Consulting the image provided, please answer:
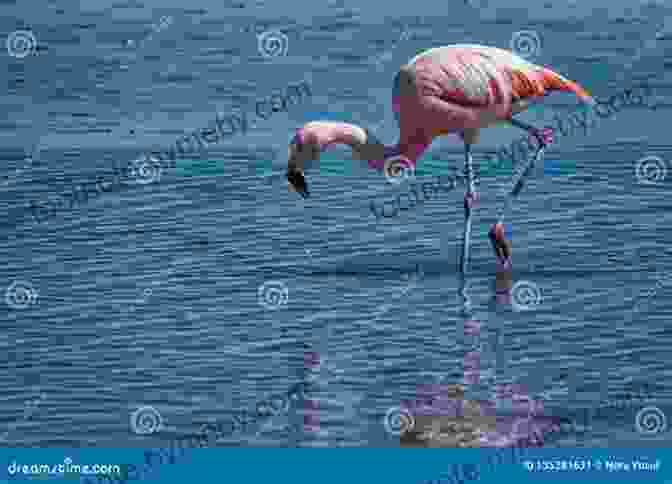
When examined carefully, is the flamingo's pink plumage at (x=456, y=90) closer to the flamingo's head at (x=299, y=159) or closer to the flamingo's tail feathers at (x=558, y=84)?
the flamingo's tail feathers at (x=558, y=84)

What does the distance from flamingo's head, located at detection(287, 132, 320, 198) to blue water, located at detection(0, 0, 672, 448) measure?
1.02 metres

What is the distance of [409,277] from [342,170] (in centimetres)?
483

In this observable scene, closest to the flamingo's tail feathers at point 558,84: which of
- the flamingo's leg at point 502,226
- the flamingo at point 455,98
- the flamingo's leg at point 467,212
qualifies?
the flamingo at point 455,98

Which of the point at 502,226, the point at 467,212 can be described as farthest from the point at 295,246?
the point at 502,226

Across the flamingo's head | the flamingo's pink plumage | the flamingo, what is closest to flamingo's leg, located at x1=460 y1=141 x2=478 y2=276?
the flamingo

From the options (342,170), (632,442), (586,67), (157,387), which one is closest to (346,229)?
(342,170)

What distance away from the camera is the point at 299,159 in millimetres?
16234

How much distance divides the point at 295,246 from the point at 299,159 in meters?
2.18

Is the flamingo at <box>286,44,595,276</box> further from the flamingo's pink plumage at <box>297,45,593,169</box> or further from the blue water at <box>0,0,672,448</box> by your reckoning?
the blue water at <box>0,0,672,448</box>

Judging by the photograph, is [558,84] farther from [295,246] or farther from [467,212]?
[295,246]

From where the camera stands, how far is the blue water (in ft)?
45.3

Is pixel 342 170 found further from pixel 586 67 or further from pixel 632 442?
pixel 632 442

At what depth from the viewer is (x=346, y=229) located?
1891 centimetres

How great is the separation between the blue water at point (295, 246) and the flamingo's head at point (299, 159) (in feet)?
3.35
